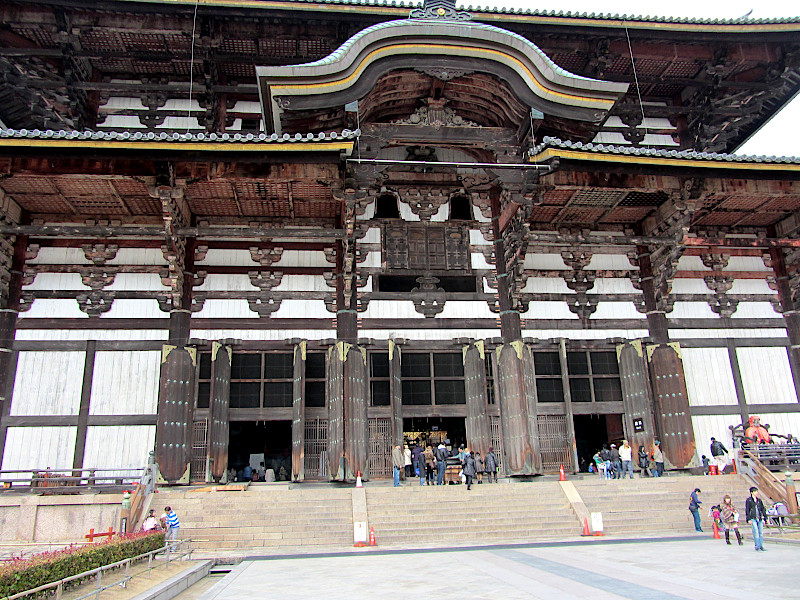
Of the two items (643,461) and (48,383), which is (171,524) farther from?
(643,461)

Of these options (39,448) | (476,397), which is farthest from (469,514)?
(39,448)

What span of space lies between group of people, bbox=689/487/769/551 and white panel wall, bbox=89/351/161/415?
14.3 meters

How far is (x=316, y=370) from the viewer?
1791cm

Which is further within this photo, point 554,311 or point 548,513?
point 554,311

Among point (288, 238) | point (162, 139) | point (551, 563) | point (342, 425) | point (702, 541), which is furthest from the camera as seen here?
point (288, 238)

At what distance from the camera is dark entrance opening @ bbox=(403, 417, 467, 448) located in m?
23.7

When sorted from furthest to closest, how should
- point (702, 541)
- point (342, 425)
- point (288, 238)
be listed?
1. point (288, 238)
2. point (342, 425)
3. point (702, 541)

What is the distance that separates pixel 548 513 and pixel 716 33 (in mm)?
15105

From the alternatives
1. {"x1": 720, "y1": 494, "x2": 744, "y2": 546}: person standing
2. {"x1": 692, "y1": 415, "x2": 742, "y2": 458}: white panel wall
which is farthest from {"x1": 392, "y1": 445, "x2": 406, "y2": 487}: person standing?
{"x1": 692, "y1": 415, "x2": 742, "y2": 458}: white panel wall

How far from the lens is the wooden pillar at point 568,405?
18.0 m

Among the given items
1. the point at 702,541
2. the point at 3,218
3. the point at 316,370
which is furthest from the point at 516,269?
the point at 3,218

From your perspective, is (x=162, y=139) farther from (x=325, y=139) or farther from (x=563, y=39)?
(x=563, y=39)

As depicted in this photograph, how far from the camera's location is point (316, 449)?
17219mm

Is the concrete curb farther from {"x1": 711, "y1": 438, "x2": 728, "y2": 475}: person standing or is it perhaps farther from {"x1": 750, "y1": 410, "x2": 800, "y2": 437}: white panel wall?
{"x1": 750, "y1": 410, "x2": 800, "y2": 437}: white panel wall
